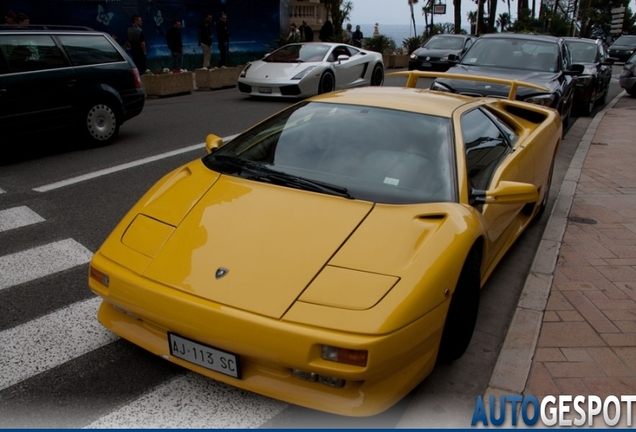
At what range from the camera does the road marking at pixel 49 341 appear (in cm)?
323

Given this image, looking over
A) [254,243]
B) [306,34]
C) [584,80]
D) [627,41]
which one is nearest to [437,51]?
[306,34]

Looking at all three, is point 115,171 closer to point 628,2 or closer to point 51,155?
point 51,155

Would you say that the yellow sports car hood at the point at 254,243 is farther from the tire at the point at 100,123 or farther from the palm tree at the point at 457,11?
the palm tree at the point at 457,11

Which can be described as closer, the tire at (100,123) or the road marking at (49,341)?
the road marking at (49,341)

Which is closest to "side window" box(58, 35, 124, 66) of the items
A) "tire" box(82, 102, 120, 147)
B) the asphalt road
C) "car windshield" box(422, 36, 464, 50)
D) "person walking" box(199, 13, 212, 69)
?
"tire" box(82, 102, 120, 147)

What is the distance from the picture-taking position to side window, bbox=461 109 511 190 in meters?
3.76

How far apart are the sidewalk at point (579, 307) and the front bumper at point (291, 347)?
732 mm

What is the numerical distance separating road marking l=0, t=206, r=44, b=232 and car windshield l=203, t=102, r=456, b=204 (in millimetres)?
2513

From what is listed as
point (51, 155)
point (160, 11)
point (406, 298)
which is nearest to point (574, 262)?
point (406, 298)

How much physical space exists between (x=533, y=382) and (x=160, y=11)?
17.5 meters

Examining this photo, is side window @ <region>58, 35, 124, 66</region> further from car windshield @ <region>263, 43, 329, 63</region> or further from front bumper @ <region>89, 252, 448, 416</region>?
front bumper @ <region>89, 252, 448, 416</region>

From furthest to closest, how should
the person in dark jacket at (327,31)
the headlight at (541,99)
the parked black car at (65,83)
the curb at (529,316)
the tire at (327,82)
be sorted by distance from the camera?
the person in dark jacket at (327,31) → the tire at (327,82) → the headlight at (541,99) → the parked black car at (65,83) → the curb at (529,316)

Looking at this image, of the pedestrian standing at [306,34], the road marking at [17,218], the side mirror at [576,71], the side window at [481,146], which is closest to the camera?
the side window at [481,146]

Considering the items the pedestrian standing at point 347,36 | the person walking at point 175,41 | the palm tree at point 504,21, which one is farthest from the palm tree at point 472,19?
the person walking at point 175,41
